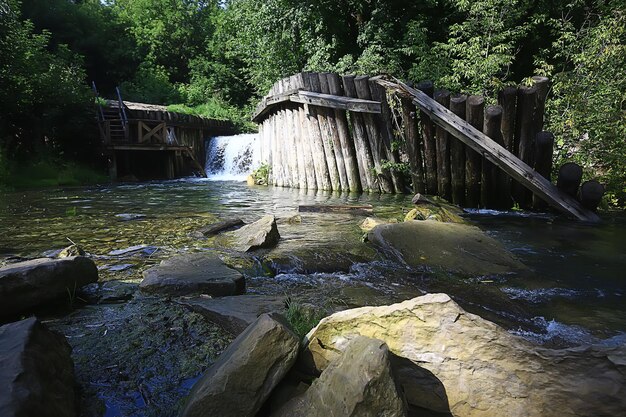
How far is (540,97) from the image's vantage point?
6.37 m

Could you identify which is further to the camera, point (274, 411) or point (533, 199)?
point (533, 199)

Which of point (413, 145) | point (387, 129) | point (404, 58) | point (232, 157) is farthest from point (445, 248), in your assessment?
point (232, 157)

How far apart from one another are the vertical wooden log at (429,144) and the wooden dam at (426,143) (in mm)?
18

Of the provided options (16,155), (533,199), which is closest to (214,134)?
(16,155)

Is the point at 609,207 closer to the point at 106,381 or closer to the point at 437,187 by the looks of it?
the point at 437,187

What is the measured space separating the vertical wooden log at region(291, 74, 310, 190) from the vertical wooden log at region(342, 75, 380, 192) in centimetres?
160

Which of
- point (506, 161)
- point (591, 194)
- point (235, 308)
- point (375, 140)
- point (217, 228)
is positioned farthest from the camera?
point (375, 140)

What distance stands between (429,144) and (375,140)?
1267 millimetres

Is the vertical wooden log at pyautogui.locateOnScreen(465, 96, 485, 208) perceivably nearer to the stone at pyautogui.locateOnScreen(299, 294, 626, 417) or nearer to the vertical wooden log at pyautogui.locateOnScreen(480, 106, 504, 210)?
the vertical wooden log at pyautogui.locateOnScreen(480, 106, 504, 210)

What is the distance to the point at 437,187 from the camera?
762cm

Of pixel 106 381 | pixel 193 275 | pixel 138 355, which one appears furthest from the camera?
pixel 193 275

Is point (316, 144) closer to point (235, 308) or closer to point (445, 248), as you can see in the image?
point (445, 248)

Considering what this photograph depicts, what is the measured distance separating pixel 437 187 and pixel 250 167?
32.3 feet

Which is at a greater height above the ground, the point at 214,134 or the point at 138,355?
the point at 214,134
